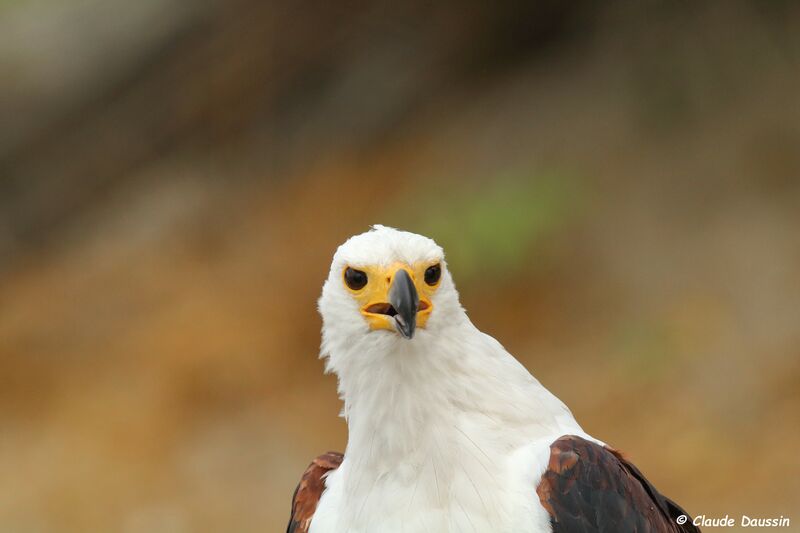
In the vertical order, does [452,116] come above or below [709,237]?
above

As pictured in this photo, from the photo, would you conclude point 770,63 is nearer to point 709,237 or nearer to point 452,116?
point 709,237

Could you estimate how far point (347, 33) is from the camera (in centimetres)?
977

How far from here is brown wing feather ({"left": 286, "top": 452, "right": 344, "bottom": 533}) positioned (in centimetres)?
441

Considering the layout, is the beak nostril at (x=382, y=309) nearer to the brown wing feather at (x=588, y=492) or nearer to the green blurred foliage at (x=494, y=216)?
the brown wing feather at (x=588, y=492)

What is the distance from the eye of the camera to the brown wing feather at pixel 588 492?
373cm

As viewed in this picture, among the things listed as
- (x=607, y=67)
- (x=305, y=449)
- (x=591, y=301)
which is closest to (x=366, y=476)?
(x=305, y=449)

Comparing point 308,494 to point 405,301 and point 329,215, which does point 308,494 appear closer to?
point 405,301

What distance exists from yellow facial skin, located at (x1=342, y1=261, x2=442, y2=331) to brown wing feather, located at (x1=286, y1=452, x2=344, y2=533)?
1083 millimetres

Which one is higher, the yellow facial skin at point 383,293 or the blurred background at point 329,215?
the blurred background at point 329,215

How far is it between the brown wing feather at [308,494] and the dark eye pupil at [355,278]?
3.76 feet

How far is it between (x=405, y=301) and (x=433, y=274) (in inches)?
11.6

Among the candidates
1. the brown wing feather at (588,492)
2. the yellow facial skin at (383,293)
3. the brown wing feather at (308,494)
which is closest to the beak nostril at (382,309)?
the yellow facial skin at (383,293)

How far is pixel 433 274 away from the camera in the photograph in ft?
12.5

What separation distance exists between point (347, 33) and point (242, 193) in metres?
1.96
